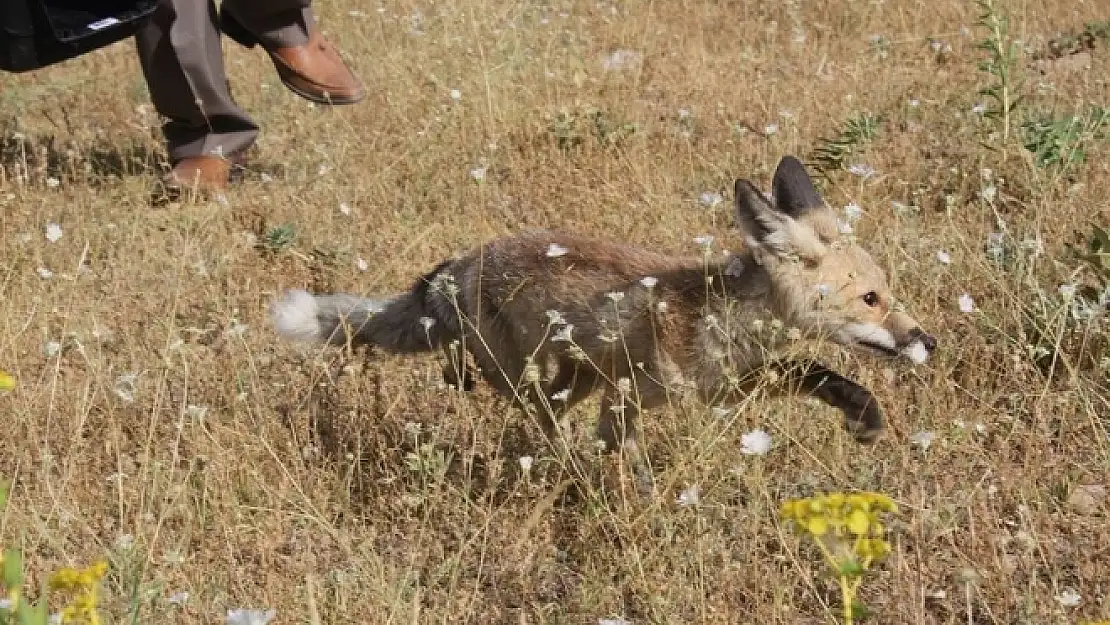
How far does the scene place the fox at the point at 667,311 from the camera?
4238 mm

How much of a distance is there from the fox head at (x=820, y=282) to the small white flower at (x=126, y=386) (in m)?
2.09

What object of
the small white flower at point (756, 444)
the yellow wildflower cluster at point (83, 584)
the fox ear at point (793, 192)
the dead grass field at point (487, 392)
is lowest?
the dead grass field at point (487, 392)

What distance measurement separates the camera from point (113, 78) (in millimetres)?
8797

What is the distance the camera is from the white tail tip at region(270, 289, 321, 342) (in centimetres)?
468

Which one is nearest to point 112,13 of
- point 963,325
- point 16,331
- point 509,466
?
point 16,331

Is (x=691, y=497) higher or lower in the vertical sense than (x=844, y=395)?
higher

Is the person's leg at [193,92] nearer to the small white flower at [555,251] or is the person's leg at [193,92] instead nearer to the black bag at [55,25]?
the black bag at [55,25]

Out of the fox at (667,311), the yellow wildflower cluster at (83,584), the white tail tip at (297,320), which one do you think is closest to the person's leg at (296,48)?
the white tail tip at (297,320)

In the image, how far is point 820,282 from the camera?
4340 millimetres

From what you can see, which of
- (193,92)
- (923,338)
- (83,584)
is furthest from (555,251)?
(193,92)

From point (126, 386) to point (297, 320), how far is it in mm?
656

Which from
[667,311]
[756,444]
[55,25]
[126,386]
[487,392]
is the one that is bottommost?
[487,392]

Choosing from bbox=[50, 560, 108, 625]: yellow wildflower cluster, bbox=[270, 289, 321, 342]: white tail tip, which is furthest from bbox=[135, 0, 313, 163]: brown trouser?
bbox=[50, 560, 108, 625]: yellow wildflower cluster

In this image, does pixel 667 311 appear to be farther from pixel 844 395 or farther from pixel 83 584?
pixel 83 584
